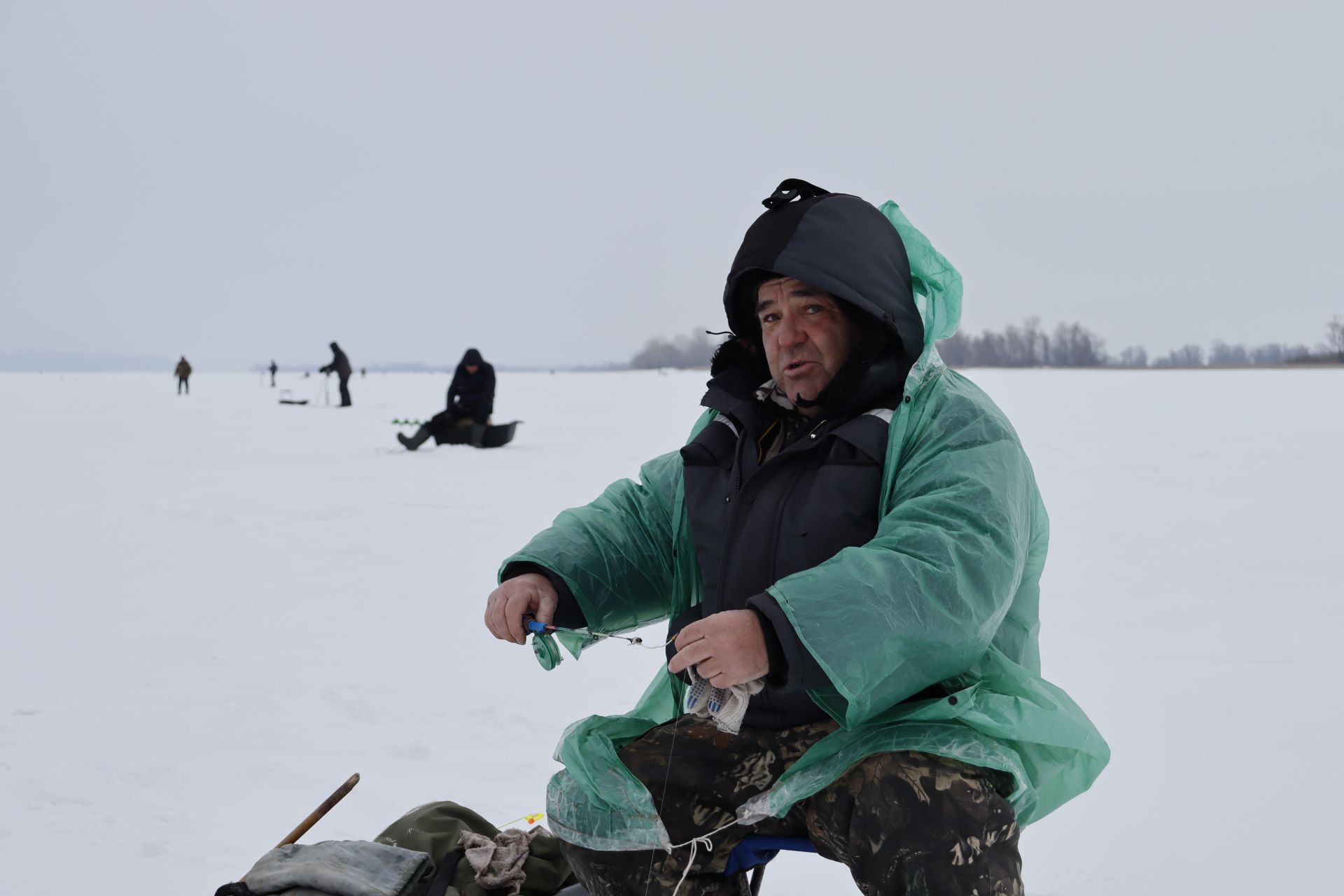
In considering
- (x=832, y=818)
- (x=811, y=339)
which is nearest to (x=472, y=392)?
(x=811, y=339)

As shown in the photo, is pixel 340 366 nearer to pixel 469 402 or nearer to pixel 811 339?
pixel 469 402

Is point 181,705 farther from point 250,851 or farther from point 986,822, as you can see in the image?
point 986,822

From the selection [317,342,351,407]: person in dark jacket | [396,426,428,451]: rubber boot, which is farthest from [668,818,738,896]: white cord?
[317,342,351,407]: person in dark jacket

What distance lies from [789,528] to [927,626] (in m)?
0.37

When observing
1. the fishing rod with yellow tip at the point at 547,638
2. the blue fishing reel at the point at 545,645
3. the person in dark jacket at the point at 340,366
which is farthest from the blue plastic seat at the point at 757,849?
the person in dark jacket at the point at 340,366

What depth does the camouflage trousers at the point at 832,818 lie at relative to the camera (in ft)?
5.77

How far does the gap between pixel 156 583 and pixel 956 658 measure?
5127mm

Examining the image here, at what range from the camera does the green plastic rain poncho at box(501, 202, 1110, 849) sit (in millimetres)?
1771

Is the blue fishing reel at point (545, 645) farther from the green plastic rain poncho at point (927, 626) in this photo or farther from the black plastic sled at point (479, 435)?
the black plastic sled at point (479, 435)

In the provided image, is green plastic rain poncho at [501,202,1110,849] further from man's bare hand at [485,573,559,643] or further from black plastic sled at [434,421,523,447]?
black plastic sled at [434,421,523,447]

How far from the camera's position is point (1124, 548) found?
705cm

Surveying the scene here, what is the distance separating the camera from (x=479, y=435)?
42.8 feet

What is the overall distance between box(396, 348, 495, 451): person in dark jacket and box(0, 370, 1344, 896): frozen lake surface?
2.36m

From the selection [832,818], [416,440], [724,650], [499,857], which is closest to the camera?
[724,650]
